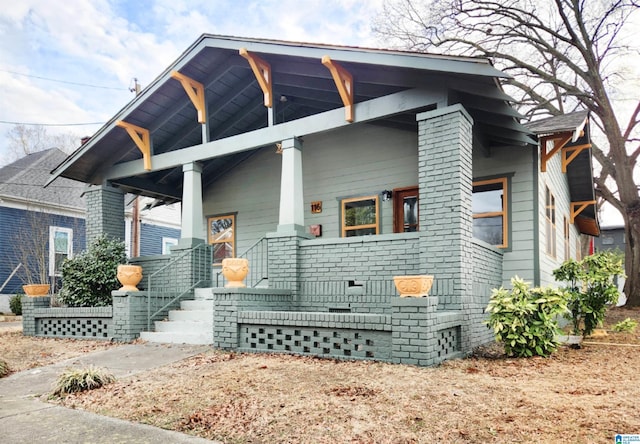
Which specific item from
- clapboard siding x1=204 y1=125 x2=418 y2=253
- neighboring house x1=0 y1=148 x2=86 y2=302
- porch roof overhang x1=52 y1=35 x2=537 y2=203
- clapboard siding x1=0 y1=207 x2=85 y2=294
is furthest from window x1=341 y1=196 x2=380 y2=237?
clapboard siding x1=0 y1=207 x2=85 y2=294

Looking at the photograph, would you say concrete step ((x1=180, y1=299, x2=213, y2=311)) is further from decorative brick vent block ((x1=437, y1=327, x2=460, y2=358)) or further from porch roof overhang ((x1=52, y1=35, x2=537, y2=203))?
decorative brick vent block ((x1=437, y1=327, x2=460, y2=358))

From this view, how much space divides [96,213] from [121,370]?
17.9 ft

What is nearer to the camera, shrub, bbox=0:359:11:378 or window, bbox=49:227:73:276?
shrub, bbox=0:359:11:378

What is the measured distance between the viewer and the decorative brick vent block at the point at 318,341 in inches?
221

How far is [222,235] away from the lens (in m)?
12.1

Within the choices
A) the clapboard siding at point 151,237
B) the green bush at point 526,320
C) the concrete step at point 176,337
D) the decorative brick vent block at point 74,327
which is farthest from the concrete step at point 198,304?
the clapboard siding at point 151,237

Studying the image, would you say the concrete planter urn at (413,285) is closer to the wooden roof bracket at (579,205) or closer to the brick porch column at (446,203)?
the brick porch column at (446,203)

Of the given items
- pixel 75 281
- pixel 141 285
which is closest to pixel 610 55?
pixel 141 285

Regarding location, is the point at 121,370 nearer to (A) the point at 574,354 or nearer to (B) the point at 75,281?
(B) the point at 75,281

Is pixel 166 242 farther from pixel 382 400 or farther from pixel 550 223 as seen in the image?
pixel 382 400

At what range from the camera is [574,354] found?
249 inches

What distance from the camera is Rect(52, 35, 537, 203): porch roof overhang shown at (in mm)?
6641

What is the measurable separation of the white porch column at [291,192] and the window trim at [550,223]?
4905 millimetres

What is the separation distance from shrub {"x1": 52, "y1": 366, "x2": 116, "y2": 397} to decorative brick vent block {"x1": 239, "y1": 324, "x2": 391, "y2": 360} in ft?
6.67
